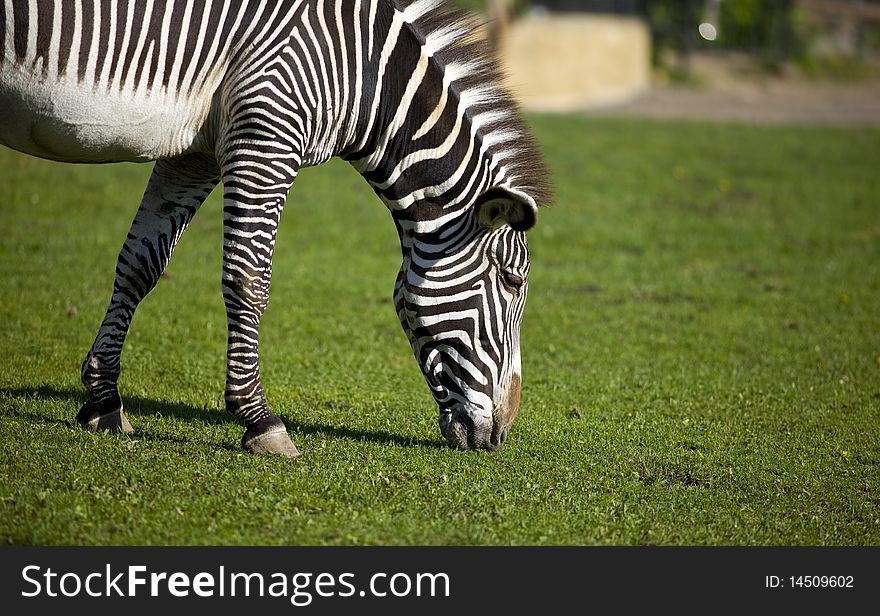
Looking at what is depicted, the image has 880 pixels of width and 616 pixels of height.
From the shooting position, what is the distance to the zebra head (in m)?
5.89

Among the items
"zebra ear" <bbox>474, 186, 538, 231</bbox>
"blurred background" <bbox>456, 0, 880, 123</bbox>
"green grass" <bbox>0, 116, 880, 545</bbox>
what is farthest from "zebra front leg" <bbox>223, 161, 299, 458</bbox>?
"blurred background" <bbox>456, 0, 880, 123</bbox>

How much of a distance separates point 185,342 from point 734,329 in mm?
5113

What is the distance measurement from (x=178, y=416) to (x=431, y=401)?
1773 mm

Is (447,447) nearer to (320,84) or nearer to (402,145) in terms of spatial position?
(402,145)

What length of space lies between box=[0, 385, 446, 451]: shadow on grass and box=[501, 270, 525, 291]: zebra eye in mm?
1088

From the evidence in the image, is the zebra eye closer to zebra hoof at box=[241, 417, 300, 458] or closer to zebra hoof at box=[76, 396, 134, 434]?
zebra hoof at box=[241, 417, 300, 458]

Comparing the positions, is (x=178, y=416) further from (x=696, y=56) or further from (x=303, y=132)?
(x=696, y=56)

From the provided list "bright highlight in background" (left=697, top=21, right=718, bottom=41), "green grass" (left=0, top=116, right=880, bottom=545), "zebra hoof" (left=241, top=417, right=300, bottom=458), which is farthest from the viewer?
"bright highlight in background" (left=697, top=21, right=718, bottom=41)

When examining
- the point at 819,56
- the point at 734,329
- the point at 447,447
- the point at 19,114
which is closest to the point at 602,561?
the point at 447,447

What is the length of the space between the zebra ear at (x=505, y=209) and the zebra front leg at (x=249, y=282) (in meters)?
1.08

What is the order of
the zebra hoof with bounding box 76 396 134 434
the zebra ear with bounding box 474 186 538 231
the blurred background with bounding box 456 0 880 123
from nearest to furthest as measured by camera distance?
the zebra ear with bounding box 474 186 538 231, the zebra hoof with bounding box 76 396 134 434, the blurred background with bounding box 456 0 880 123

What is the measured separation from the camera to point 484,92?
19.5ft

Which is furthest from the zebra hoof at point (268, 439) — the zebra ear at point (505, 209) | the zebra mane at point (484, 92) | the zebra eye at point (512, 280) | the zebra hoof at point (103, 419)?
the zebra mane at point (484, 92)

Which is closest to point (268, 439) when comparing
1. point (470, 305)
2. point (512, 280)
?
point (470, 305)
